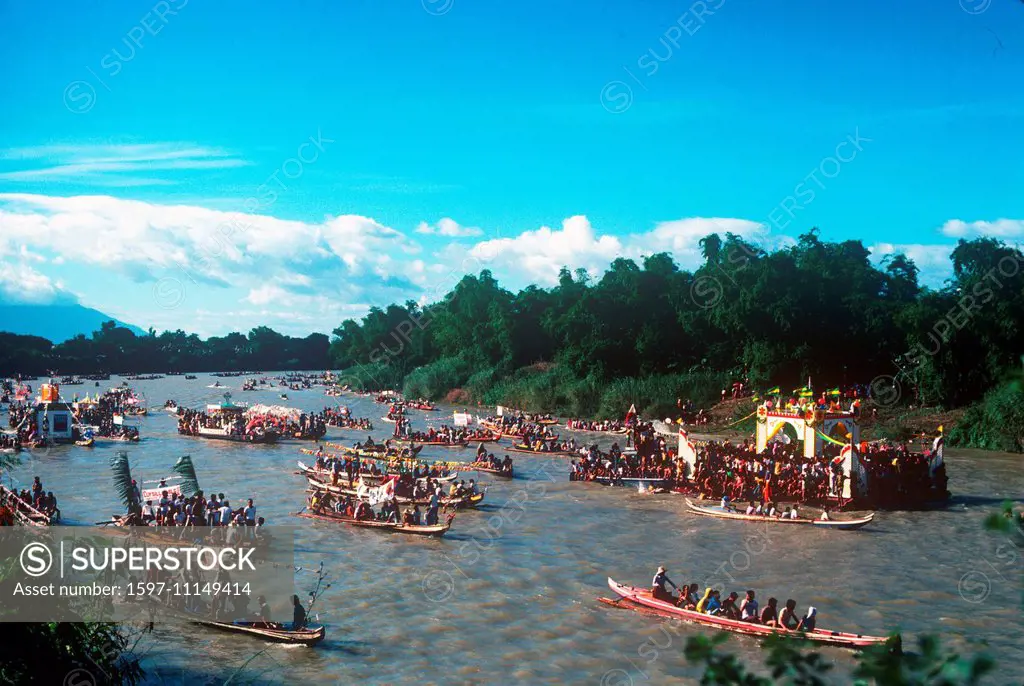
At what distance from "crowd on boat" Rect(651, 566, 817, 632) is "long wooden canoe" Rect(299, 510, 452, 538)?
928 cm

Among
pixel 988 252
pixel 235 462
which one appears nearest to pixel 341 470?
pixel 235 462

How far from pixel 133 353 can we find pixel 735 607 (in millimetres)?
170635

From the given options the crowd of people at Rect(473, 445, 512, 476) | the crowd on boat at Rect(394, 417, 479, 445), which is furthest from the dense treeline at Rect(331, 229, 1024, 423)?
the crowd of people at Rect(473, 445, 512, 476)

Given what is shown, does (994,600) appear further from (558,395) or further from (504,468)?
(558,395)

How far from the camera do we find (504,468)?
41250 mm

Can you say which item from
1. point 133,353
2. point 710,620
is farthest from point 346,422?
point 133,353

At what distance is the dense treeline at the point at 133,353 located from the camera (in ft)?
470

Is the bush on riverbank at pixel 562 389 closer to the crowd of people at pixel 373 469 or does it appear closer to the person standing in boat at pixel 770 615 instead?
the crowd of people at pixel 373 469

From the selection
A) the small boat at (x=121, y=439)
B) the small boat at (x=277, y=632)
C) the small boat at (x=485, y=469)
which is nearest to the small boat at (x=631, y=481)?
the small boat at (x=485, y=469)

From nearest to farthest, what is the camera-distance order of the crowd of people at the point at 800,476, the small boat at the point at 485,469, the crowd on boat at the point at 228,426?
the crowd of people at the point at 800,476 < the small boat at the point at 485,469 < the crowd on boat at the point at 228,426

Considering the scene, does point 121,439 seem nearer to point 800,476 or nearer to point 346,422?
point 346,422

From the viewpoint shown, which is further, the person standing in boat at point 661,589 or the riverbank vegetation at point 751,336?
the riverbank vegetation at point 751,336

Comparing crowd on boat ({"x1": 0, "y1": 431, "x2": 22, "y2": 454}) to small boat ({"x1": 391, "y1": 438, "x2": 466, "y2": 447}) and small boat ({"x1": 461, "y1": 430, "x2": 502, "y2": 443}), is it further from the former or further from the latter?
small boat ({"x1": 461, "y1": 430, "x2": 502, "y2": 443})

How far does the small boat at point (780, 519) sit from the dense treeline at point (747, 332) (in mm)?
30036
